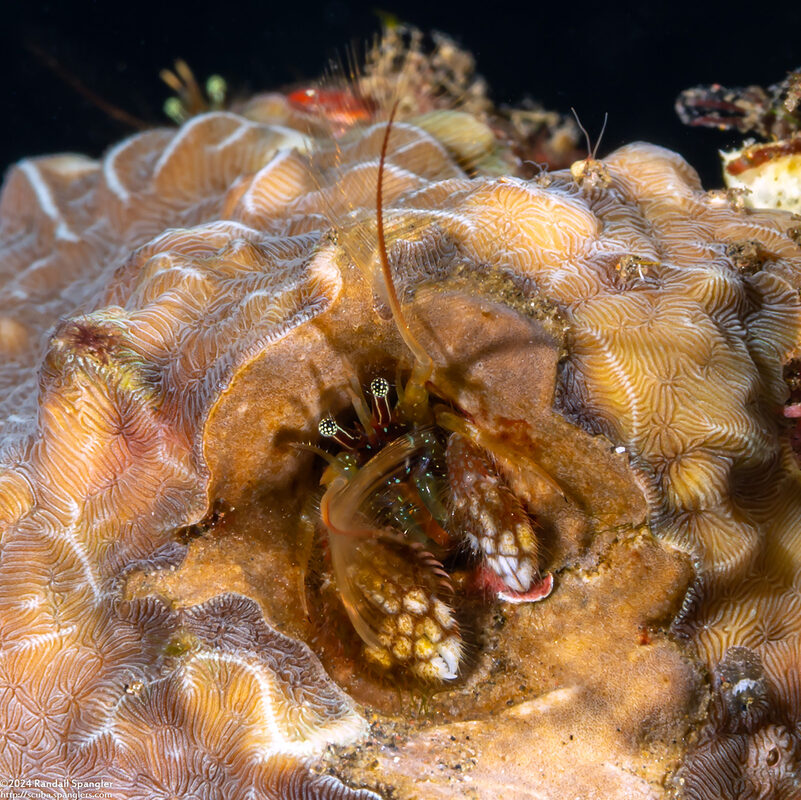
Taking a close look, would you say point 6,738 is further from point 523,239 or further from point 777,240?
point 777,240

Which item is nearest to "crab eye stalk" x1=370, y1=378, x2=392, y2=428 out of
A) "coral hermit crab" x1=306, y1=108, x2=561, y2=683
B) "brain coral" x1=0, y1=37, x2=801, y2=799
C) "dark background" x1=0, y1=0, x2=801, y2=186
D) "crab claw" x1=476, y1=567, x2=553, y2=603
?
"coral hermit crab" x1=306, y1=108, x2=561, y2=683

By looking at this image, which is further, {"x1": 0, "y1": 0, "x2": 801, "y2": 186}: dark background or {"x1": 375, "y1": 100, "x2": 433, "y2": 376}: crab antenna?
{"x1": 0, "y1": 0, "x2": 801, "y2": 186}: dark background

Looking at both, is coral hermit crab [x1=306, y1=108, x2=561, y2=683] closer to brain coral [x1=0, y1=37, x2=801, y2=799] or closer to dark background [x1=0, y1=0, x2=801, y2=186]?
brain coral [x1=0, y1=37, x2=801, y2=799]

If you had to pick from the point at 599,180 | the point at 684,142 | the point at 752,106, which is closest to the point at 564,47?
the point at 684,142

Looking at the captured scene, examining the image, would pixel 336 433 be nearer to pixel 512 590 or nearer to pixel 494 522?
pixel 494 522

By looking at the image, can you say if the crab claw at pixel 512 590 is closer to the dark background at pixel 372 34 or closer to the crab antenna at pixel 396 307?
the crab antenna at pixel 396 307

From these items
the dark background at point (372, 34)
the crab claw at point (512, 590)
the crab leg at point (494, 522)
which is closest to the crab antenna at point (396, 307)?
the crab leg at point (494, 522)
